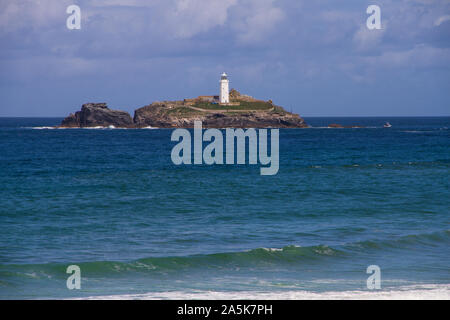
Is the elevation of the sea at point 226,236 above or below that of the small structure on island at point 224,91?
below

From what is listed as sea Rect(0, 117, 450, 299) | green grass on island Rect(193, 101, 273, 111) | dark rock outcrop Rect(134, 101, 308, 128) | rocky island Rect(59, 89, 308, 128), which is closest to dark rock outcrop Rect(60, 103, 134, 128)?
rocky island Rect(59, 89, 308, 128)

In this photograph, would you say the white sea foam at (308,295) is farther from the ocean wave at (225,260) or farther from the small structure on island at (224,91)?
the small structure on island at (224,91)

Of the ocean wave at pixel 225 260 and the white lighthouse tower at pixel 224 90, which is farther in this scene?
the white lighthouse tower at pixel 224 90

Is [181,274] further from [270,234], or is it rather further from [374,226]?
[374,226]

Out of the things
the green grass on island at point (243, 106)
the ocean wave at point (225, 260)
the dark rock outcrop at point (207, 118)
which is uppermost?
the green grass on island at point (243, 106)

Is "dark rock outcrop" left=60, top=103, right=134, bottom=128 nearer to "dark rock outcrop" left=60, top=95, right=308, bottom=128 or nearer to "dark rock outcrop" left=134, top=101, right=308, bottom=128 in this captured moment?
"dark rock outcrop" left=60, top=95, right=308, bottom=128

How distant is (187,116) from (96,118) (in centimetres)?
2770

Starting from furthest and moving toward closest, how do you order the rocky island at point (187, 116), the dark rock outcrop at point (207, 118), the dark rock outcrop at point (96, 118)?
1. the dark rock outcrop at point (96, 118)
2. the rocky island at point (187, 116)
3. the dark rock outcrop at point (207, 118)

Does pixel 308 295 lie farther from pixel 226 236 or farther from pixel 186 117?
pixel 186 117

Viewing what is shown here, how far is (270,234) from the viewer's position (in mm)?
20828

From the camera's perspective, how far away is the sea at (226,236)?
46.9 feet

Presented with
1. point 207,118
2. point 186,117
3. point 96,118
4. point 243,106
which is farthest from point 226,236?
point 243,106

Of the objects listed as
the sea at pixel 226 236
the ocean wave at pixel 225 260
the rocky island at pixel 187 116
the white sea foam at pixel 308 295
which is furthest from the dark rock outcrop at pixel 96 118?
the white sea foam at pixel 308 295

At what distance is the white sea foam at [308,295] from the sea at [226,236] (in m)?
0.04
